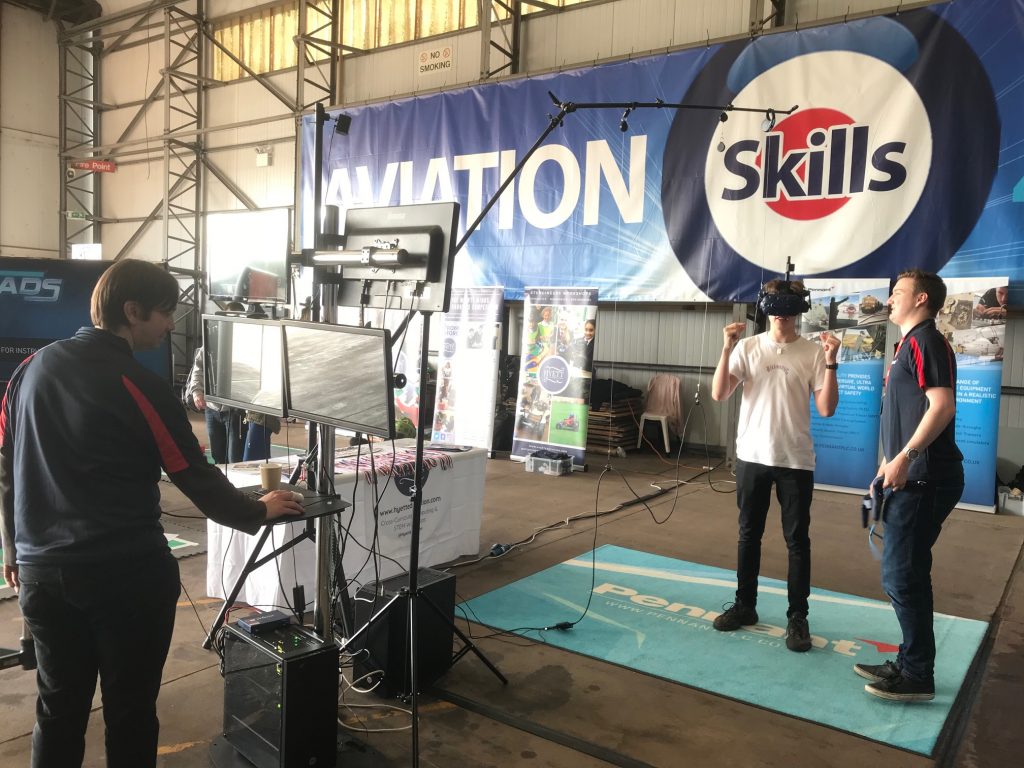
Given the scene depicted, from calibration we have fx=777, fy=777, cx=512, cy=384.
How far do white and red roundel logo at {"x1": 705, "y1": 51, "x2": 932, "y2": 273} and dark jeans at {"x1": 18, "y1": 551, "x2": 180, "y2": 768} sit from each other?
6.18 metres

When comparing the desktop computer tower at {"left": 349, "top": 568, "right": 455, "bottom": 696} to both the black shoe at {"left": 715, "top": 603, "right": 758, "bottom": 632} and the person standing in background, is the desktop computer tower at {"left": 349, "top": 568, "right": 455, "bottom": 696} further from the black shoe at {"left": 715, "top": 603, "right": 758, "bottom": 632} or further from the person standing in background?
the person standing in background

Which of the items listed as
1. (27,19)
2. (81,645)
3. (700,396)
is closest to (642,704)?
(81,645)

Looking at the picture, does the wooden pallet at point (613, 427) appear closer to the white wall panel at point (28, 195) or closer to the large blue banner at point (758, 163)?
the large blue banner at point (758, 163)

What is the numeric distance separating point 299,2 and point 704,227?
7.35 metres

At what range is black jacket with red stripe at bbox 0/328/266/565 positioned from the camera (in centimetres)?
165

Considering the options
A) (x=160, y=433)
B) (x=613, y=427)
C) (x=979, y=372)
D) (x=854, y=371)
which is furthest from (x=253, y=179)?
(x=160, y=433)

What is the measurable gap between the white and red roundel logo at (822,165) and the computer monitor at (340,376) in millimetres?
5401

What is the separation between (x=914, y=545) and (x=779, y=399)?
824 millimetres

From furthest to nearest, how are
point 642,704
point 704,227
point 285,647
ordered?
point 704,227, point 642,704, point 285,647

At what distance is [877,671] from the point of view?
2.93 metres

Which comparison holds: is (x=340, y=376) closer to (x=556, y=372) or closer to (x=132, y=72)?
(x=556, y=372)

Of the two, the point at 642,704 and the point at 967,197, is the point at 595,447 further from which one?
the point at 642,704

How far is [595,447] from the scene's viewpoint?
867 cm

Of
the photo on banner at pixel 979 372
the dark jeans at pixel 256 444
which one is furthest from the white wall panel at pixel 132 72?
the photo on banner at pixel 979 372
